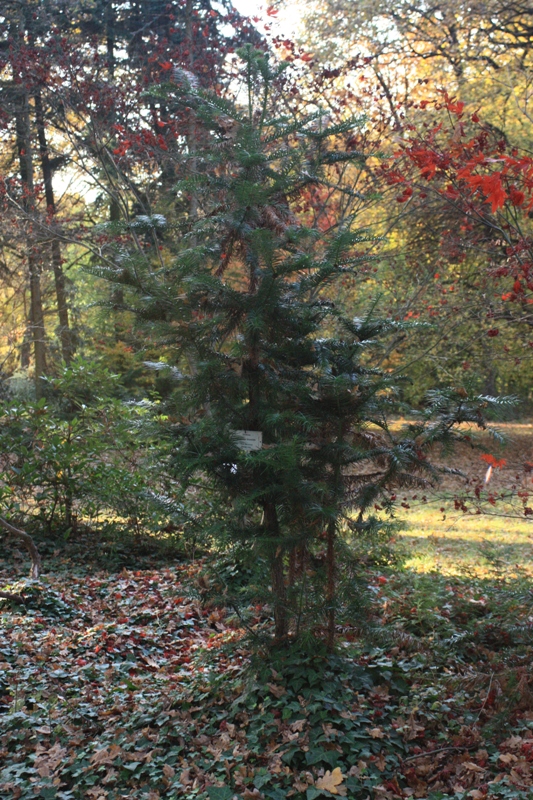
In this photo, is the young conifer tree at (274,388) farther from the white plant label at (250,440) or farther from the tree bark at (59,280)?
the tree bark at (59,280)

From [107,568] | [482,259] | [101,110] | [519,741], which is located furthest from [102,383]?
[482,259]

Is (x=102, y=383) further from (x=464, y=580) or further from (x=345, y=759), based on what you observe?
(x=345, y=759)

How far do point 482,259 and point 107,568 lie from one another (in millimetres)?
8984

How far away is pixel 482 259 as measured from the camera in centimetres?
1265

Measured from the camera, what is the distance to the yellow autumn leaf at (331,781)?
120 inches

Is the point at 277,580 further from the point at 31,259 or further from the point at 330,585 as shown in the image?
the point at 31,259

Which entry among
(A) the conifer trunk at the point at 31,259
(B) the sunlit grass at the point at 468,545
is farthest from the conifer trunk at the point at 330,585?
(A) the conifer trunk at the point at 31,259

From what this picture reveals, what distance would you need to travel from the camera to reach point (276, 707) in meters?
3.62

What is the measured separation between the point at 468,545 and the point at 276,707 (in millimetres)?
6275

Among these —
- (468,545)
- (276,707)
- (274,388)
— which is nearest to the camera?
(276,707)

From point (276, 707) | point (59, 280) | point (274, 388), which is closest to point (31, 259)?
point (59, 280)

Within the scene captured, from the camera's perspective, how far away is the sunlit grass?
680cm

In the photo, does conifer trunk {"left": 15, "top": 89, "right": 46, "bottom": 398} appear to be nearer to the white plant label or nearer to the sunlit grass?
the sunlit grass

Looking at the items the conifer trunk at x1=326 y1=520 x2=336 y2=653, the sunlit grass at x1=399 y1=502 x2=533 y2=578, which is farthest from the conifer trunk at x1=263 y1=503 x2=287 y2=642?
the sunlit grass at x1=399 y1=502 x2=533 y2=578
